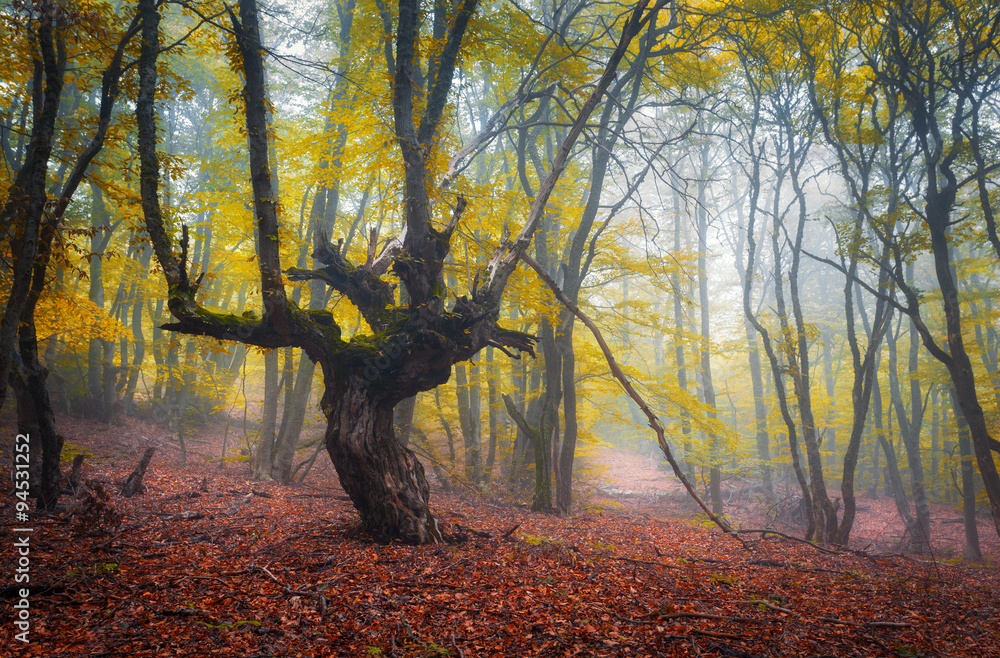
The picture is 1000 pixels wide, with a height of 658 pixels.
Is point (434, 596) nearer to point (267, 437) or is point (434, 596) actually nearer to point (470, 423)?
point (267, 437)

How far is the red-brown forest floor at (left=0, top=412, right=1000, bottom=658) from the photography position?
9.84 ft

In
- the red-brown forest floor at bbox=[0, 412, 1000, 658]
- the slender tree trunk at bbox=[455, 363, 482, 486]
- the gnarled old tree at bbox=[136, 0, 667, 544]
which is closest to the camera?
the red-brown forest floor at bbox=[0, 412, 1000, 658]

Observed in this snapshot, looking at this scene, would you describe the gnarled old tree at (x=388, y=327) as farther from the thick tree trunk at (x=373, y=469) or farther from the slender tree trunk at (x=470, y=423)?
the slender tree trunk at (x=470, y=423)

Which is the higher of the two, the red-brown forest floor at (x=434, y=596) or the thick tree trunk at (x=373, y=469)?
the thick tree trunk at (x=373, y=469)

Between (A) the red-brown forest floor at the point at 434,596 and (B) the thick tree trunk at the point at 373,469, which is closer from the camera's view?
(A) the red-brown forest floor at the point at 434,596

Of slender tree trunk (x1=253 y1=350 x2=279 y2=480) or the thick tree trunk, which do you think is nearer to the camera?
the thick tree trunk

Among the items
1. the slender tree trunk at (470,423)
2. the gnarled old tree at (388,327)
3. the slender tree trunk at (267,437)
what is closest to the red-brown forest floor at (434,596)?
the gnarled old tree at (388,327)

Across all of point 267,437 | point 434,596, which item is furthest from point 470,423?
point 434,596

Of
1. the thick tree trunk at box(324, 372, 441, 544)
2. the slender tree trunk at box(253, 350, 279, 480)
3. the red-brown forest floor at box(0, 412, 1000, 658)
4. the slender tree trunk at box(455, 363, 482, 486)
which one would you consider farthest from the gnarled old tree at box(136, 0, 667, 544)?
the slender tree trunk at box(455, 363, 482, 486)

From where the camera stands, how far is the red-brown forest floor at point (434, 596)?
3.00m

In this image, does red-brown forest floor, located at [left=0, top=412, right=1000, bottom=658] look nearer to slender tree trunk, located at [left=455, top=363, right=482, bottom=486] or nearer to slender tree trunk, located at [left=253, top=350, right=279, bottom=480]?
slender tree trunk, located at [left=253, top=350, right=279, bottom=480]

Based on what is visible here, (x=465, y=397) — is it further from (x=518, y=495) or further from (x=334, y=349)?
(x=334, y=349)

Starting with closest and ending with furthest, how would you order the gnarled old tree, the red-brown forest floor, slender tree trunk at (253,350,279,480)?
the red-brown forest floor → the gnarled old tree → slender tree trunk at (253,350,279,480)

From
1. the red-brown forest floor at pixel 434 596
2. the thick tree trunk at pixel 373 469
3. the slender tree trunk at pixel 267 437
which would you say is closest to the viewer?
the red-brown forest floor at pixel 434 596
